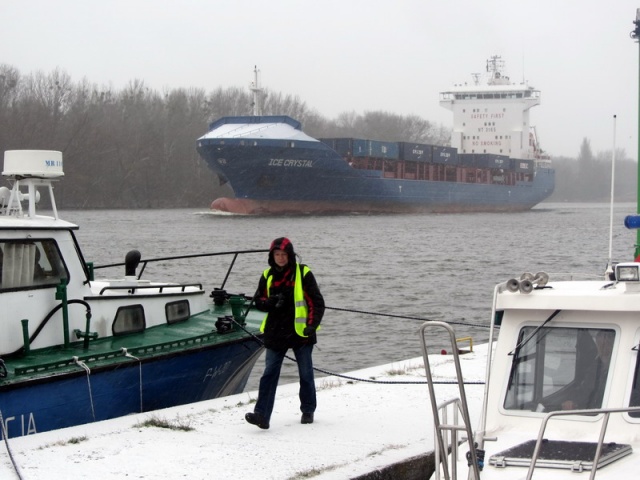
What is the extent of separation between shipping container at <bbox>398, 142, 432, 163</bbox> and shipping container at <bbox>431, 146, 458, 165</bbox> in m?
0.48

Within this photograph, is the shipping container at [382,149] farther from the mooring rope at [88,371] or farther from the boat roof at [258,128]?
the mooring rope at [88,371]

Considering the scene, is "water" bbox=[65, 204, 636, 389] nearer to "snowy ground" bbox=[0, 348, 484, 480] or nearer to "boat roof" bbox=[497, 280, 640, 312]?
"boat roof" bbox=[497, 280, 640, 312]

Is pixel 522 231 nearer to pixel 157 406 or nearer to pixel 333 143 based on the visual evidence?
pixel 333 143

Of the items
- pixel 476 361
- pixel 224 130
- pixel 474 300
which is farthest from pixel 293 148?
pixel 476 361

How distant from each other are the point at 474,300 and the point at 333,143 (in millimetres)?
51496

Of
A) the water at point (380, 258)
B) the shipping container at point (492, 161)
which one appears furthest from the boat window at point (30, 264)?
the shipping container at point (492, 161)

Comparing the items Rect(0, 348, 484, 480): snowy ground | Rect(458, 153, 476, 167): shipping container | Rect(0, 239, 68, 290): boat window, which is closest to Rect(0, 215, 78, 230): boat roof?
Rect(0, 239, 68, 290): boat window

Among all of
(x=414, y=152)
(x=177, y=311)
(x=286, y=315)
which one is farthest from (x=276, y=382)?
(x=414, y=152)

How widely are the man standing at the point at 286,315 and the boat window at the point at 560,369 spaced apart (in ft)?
8.70

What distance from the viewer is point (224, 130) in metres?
72.6

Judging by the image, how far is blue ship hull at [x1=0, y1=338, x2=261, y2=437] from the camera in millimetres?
8492

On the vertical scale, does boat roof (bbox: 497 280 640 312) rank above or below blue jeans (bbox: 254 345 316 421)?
above

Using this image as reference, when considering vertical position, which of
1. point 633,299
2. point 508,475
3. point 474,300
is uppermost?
point 633,299

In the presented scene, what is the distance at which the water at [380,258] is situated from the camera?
2084 cm
